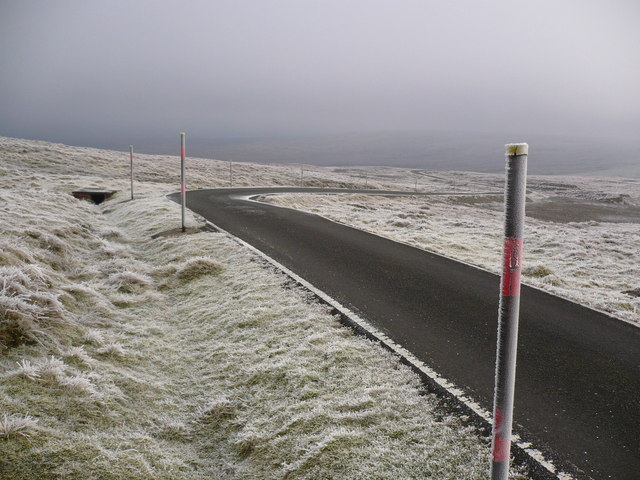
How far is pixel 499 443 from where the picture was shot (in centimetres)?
275

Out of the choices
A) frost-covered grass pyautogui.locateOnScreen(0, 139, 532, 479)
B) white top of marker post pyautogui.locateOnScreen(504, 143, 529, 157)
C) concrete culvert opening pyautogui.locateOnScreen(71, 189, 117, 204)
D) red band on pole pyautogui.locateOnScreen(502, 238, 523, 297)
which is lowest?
frost-covered grass pyautogui.locateOnScreen(0, 139, 532, 479)

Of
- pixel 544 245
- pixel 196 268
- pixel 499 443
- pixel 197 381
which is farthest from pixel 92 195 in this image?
pixel 499 443

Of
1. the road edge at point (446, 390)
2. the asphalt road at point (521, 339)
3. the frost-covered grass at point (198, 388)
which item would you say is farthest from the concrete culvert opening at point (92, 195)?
the road edge at point (446, 390)

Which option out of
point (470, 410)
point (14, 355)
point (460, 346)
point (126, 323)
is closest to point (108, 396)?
point (14, 355)

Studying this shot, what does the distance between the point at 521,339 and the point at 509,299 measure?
4681 mm

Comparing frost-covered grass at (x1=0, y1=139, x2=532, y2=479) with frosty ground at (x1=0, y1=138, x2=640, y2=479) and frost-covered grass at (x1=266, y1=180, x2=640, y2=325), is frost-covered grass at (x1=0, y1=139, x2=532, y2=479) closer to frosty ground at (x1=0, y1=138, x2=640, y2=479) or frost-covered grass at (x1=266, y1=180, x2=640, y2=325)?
frosty ground at (x1=0, y1=138, x2=640, y2=479)

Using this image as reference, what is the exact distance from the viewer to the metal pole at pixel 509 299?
8.09 ft

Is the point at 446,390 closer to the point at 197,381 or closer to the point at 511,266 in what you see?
the point at 511,266

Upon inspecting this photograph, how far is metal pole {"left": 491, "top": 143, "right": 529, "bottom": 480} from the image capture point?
2467 millimetres

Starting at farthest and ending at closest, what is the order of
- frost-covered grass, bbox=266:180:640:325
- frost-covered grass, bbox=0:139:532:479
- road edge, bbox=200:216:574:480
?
frost-covered grass, bbox=266:180:640:325 → frost-covered grass, bbox=0:139:532:479 → road edge, bbox=200:216:574:480

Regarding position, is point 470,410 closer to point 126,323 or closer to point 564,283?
point 126,323

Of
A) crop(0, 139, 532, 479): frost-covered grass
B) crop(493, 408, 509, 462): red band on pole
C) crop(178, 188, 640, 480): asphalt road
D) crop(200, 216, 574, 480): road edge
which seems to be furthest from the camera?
crop(178, 188, 640, 480): asphalt road

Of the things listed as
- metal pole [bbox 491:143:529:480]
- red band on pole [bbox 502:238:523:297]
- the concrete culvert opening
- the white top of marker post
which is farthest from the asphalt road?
the concrete culvert opening

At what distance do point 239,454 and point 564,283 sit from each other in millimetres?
9575
